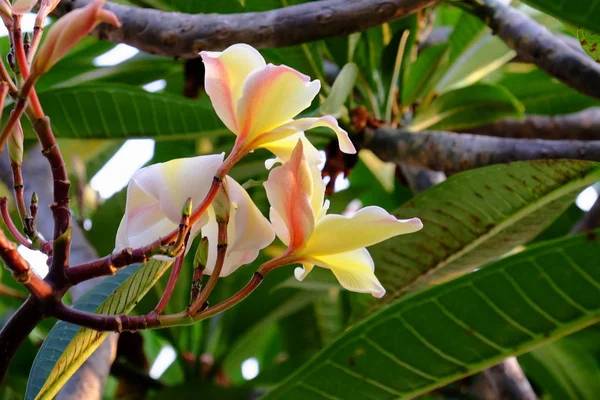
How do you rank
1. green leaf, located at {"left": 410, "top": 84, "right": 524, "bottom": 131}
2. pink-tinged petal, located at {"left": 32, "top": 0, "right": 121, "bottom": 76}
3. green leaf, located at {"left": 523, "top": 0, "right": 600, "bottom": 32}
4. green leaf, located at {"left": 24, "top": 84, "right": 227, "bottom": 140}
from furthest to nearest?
green leaf, located at {"left": 410, "top": 84, "right": 524, "bottom": 131}
green leaf, located at {"left": 24, "top": 84, "right": 227, "bottom": 140}
green leaf, located at {"left": 523, "top": 0, "right": 600, "bottom": 32}
pink-tinged petal, located at {"left": 32, "top": 0, "right": 121, "bottom": 76}

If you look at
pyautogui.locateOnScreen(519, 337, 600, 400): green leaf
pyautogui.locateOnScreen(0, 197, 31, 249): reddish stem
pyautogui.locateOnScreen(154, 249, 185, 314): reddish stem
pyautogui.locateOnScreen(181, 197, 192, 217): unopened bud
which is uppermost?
pyautogui.locateOnScreen(181, 197, 192, 217): unopened bud

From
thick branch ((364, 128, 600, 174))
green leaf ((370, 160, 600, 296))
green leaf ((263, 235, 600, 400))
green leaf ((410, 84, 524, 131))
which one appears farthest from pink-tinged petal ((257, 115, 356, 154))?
green leaf ((410, 84, 524, 131))

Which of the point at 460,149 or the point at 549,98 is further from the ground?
the point at 460,149

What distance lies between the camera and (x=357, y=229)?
485mm

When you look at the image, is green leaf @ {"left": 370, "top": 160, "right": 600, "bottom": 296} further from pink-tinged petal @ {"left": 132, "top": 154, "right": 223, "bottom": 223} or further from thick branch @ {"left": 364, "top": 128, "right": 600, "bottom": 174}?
pink-tinged petal @ {"left": 132, "top": 154, "right": 223, "bottom": 223}

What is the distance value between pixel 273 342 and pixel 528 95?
879 mm

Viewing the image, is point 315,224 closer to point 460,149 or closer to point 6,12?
point 6,12

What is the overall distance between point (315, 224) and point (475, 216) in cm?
42

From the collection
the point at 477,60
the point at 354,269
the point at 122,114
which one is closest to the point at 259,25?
the point at 122,114

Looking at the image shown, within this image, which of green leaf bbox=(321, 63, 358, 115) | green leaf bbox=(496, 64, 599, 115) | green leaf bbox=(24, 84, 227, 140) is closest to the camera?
green leaf bbox=(321, 63, 358, 115)

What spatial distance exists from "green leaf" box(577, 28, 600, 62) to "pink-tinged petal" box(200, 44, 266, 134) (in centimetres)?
37

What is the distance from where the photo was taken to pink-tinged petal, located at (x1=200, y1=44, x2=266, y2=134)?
1.57 ft

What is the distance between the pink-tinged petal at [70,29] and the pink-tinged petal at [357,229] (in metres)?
0.20

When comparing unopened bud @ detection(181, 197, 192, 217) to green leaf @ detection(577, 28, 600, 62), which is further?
green leaf @ detection(577, 28, 600, 62)
